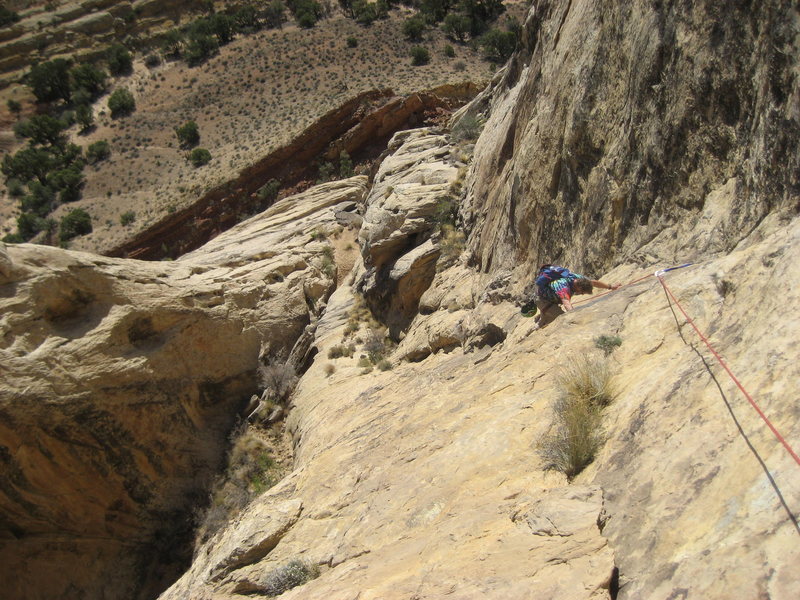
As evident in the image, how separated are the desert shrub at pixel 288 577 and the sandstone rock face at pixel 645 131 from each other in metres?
4.53

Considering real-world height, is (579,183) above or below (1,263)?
below

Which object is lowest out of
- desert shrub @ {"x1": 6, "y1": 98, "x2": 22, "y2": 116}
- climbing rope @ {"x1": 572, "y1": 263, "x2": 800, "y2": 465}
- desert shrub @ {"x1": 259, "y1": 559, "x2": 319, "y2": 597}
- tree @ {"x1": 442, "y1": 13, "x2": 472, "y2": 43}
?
desert shrub @ {"x1": 259, "y1": 559, "x2": 319, "y2": 597}

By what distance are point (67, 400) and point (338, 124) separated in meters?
22.9

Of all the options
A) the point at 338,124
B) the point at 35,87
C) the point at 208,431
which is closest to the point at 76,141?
the point at 35,87

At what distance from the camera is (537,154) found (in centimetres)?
864

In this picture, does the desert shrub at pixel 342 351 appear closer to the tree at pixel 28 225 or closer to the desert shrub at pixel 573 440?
the desert shrub at pixel 573 440

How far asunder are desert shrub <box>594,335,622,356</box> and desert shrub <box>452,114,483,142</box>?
39.4 ft

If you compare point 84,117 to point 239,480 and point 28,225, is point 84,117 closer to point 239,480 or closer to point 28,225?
point 28,225

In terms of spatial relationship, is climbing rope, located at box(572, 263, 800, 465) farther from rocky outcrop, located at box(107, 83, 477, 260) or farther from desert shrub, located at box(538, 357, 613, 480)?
rocky outcrop, located at box(107, 83, 477, 260)

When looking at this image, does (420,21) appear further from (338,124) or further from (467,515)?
(467,515)

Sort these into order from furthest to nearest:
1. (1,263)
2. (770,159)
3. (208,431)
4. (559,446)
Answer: (208,431) → (1,263) → (770,159) → (559,446)

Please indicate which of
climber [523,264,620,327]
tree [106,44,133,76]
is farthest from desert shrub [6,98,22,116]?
climber [523,264,620,327]

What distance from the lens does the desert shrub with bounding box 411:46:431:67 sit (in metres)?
41.0

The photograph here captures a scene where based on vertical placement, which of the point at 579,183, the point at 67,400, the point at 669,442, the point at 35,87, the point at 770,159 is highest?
the point at 35,87
